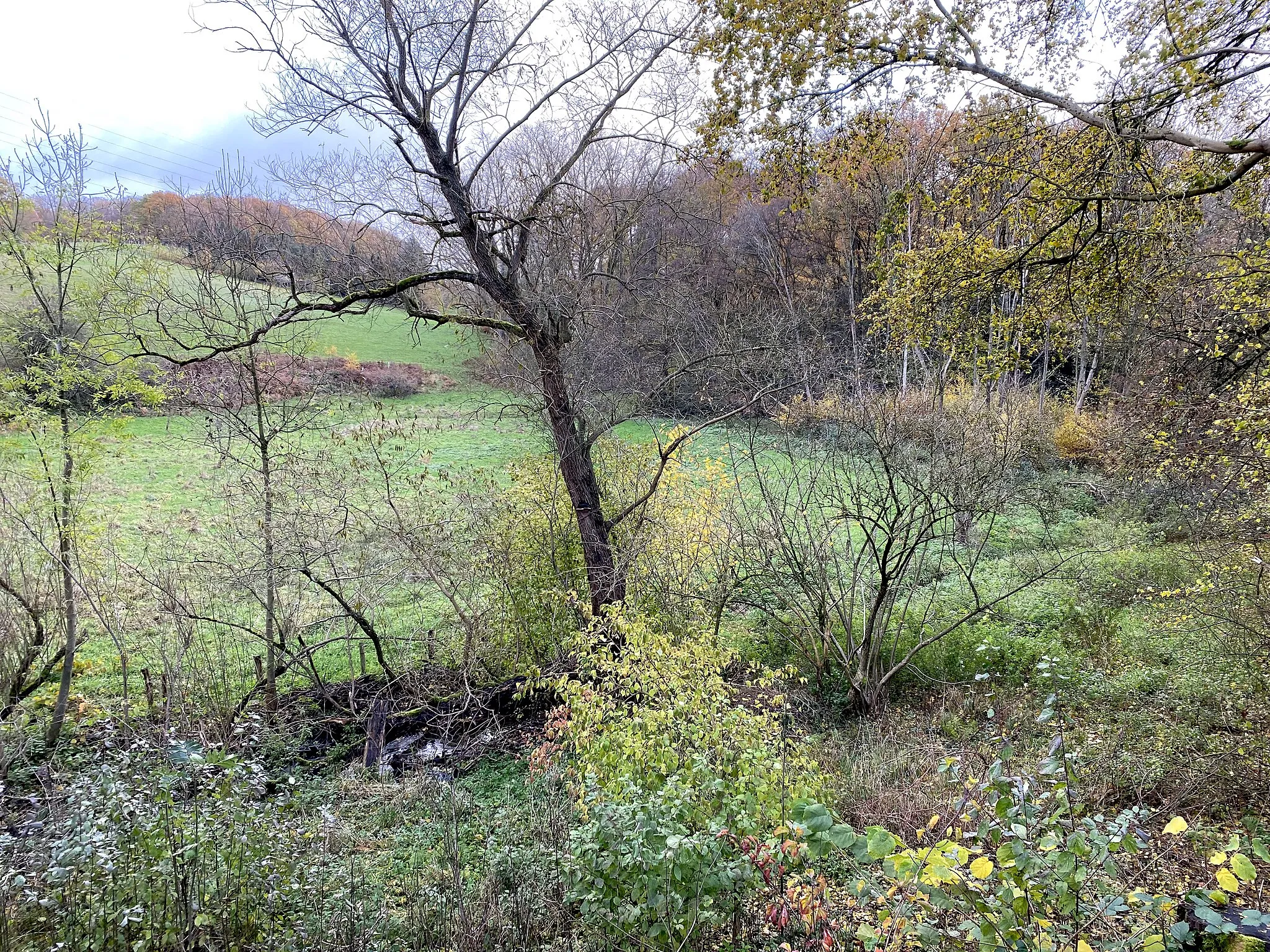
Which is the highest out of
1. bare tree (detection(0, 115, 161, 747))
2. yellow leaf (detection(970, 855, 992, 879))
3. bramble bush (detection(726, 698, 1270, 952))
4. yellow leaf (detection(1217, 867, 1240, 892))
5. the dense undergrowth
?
bare tree (detection(0, 115, 161, 747))

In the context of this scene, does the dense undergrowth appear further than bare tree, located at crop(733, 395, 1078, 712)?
No

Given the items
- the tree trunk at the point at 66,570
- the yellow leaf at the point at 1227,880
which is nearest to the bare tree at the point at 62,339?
the tree trunk at the point at 66,570

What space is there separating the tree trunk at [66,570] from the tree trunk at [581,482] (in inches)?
191

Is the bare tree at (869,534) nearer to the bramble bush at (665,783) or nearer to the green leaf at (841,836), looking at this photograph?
the bramble bush at (665,783)

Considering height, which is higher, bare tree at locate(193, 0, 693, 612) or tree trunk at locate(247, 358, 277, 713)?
bare tree at locate(193, 0, 693, 612)

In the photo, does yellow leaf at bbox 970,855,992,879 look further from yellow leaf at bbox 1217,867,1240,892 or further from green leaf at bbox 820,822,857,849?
yellow leaf at bbox 1217,867,1240,892

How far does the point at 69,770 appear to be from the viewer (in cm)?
552

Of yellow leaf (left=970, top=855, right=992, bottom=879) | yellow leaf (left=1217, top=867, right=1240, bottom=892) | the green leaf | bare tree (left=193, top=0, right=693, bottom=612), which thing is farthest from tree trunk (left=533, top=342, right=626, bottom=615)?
yellow leaf (left=1217, top=867, right=1240, bottom=892)

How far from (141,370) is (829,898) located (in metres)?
8.23

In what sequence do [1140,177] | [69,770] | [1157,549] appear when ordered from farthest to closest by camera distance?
[1157,549] < [69,770] < [1140,177]

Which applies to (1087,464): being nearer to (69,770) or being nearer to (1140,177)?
(1140,177)

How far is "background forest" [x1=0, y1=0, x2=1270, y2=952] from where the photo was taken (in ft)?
10.1

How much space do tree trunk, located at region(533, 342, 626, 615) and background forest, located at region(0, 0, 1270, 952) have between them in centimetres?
5

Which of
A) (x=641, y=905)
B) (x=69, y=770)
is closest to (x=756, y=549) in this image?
(x=641, y=905)
